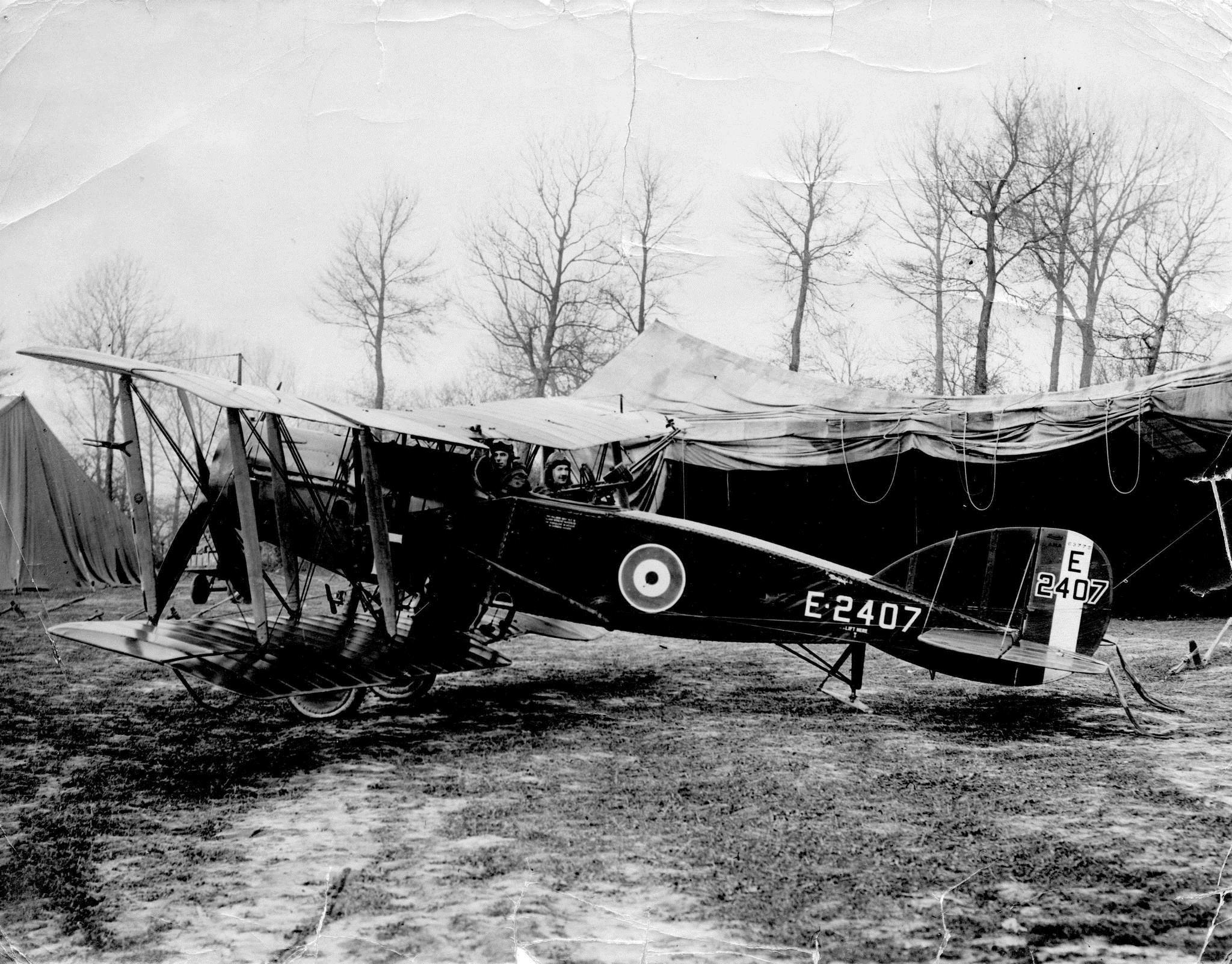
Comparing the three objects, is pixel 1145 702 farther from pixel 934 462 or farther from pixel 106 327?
pixel 106 327

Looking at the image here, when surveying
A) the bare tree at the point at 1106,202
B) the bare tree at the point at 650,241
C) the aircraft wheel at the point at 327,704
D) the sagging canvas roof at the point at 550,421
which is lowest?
the aircraft wheel at the point at 327,704

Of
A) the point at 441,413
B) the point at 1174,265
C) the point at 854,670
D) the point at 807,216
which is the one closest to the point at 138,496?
the point at 441,413

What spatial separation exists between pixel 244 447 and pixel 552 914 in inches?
106

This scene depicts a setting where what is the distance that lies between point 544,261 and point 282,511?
2.15 meters

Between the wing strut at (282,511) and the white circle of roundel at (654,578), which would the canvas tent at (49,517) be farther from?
the white circle of roundel at (654,578)

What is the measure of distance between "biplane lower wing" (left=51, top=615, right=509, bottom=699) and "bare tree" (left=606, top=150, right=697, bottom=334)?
2314mm

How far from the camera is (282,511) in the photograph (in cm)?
477

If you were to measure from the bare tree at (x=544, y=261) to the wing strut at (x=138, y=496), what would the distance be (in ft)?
5.75

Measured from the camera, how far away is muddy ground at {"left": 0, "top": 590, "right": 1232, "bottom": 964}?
6.46 feet

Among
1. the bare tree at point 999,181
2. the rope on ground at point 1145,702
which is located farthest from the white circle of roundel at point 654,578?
the bare tree at point 999,181

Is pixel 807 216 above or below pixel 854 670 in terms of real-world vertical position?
above

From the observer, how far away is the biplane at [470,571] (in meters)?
3.88

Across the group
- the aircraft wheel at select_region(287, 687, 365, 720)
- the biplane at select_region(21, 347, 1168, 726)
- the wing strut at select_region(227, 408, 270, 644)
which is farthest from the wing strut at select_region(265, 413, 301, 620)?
the aircraft wheel at select_region(287, 687, 365, 720)

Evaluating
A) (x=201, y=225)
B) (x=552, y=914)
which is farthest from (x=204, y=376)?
(x=552, y=914)
